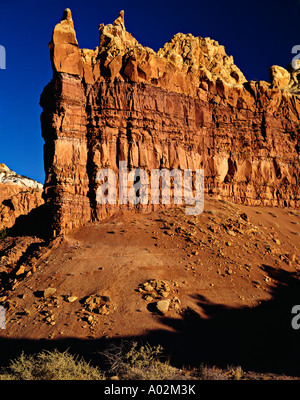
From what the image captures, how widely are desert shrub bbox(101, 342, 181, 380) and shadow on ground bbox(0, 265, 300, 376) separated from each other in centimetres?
76

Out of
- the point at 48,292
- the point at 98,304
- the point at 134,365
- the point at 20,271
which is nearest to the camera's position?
the point at 134,365

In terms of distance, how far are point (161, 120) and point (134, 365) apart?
2090 centimetres

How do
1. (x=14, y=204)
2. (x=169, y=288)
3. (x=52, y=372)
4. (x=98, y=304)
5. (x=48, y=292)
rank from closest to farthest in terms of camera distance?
(x=52, y=372), (x=98, y=304), (x=169, y=288), (x=48, y=292), (x=14, y=204)

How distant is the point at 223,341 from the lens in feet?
40.0

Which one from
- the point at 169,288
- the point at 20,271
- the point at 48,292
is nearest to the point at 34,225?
the point at 20,271

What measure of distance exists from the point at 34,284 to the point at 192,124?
2026 centimetres

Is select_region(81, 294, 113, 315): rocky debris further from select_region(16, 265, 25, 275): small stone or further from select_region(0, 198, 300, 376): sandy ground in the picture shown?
select_region(16, 265, 25, 275): small stone

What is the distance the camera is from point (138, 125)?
24.5m

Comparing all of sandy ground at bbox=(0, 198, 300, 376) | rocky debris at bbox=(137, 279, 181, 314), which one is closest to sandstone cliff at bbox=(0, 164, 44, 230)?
sandy ground at bbox=(0, 198, 300, 376)

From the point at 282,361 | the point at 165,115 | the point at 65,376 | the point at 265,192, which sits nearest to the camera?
the point at 65,376

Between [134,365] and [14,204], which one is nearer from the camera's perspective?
[134,365]

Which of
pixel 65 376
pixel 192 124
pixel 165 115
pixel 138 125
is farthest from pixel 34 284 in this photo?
pixel 192 124

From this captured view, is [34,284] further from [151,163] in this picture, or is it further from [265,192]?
[265,192]

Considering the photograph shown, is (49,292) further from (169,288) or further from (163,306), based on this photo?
(169,288)
